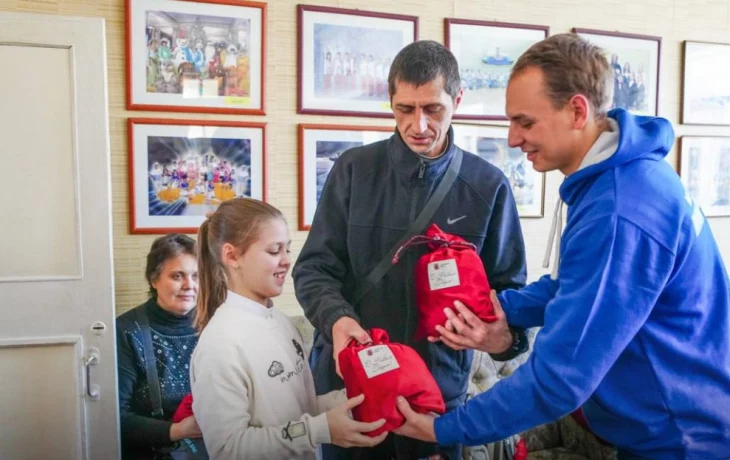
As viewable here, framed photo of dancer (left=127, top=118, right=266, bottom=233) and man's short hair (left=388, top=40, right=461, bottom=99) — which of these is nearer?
man's short hair (left=388, top=40, right=461, bottom=99)

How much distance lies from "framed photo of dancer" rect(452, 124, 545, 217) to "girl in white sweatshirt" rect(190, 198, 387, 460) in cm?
141

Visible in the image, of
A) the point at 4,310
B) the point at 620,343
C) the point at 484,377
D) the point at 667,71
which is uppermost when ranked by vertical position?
the point at 667,71

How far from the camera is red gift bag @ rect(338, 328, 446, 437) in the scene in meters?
1.25

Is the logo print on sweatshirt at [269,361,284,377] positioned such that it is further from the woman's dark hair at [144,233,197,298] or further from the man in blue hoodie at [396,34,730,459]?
the woman's dark hair at [144,233,197,298]

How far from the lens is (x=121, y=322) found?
2.10m

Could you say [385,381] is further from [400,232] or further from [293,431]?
[400,232]

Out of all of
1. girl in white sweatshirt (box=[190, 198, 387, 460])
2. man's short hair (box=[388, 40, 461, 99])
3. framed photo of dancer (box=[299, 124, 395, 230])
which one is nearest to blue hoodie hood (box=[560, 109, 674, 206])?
man's short hair (box=[388, 40, 461, 99])

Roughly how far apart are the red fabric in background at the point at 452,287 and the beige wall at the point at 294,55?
42.1 inches

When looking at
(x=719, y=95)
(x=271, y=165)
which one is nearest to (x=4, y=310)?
(x=271, y=165)

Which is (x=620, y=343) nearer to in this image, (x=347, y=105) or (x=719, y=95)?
(x=347, y=105)

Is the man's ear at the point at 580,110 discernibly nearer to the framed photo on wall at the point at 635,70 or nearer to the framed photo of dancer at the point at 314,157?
the framed photo of dancer at the point at 314,157

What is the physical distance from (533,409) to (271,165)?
4.84ft

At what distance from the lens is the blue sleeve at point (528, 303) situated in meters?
1.47

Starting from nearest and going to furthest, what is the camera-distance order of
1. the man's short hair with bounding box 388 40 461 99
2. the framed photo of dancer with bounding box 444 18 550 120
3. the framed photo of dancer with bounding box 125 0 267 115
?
1. the man's short hair with bounding box 388 40 461 99
2. the framed photo of dancer with bounding box 125 0 267 115
3. the framed photo of dancer with bounding box 444 18 550 120
